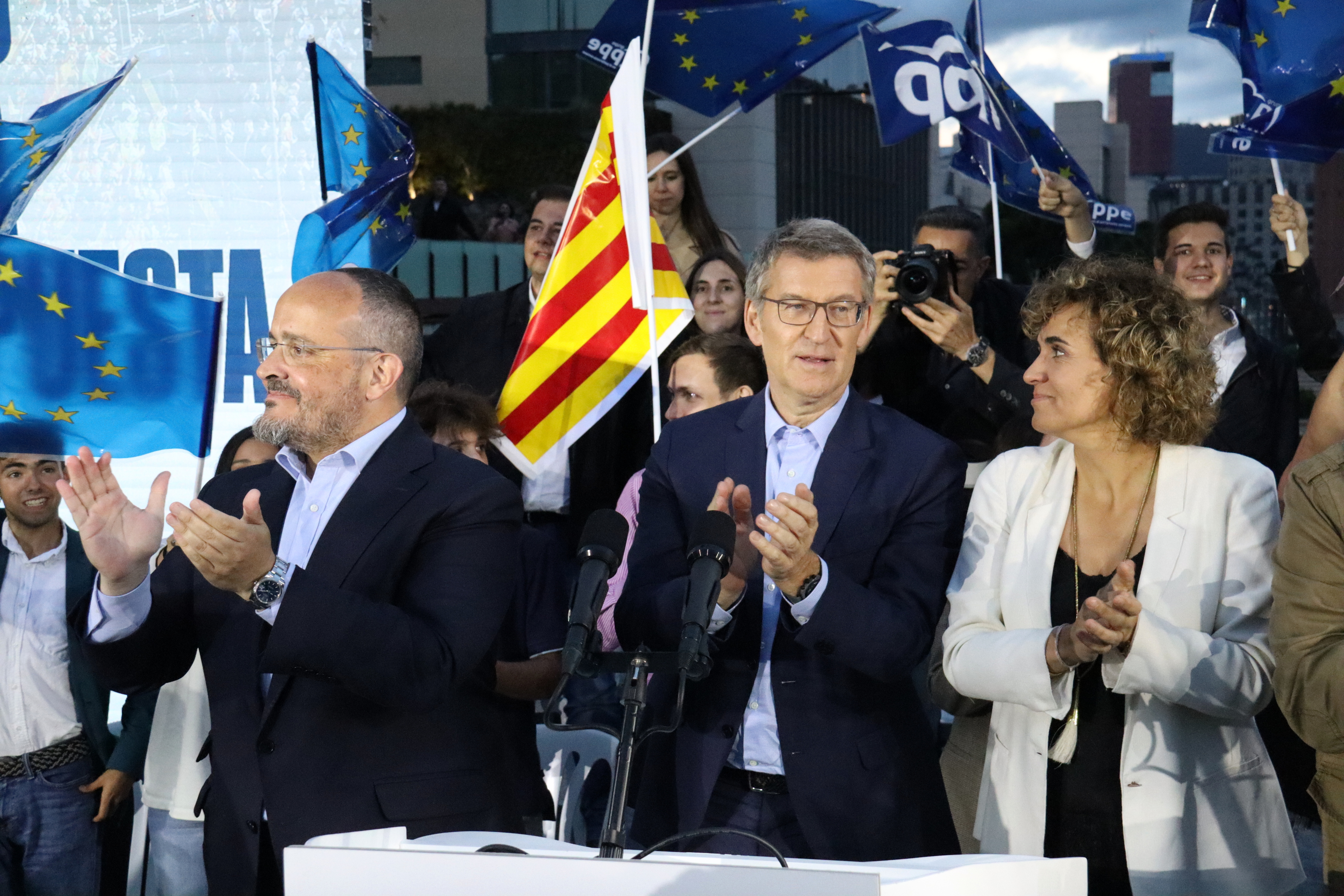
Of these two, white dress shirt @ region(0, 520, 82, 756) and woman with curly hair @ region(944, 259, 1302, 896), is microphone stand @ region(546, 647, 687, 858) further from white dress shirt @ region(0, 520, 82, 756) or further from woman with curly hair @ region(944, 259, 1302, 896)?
white dress shirt @ region(0, 520, 82, 756)

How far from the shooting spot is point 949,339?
430 centimetres

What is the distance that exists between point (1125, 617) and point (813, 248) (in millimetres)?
1013

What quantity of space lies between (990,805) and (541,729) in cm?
186

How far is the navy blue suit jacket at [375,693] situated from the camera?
2.66 metres

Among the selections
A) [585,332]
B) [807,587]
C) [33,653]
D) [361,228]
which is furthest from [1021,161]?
[33,653]

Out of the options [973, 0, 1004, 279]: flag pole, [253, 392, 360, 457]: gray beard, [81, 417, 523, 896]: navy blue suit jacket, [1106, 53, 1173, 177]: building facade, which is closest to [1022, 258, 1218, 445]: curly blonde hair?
[81, 417, 523, 896]: navy blue suit jacket

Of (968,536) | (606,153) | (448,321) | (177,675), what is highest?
(606,153)

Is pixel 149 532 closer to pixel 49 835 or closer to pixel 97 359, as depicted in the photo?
pixel 97 359

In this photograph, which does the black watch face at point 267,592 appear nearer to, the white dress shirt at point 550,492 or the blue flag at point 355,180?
the white dress shirt at point 550,492

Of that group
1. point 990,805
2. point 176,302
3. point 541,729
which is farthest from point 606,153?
point 990,805

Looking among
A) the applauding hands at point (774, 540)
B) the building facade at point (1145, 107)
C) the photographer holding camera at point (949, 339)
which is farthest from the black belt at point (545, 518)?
the building facade at point (1145, 107)

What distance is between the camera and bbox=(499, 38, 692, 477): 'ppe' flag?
4.45 metres

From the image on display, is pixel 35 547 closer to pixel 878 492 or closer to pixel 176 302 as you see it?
pixel 176 302

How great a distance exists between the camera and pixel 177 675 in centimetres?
300
